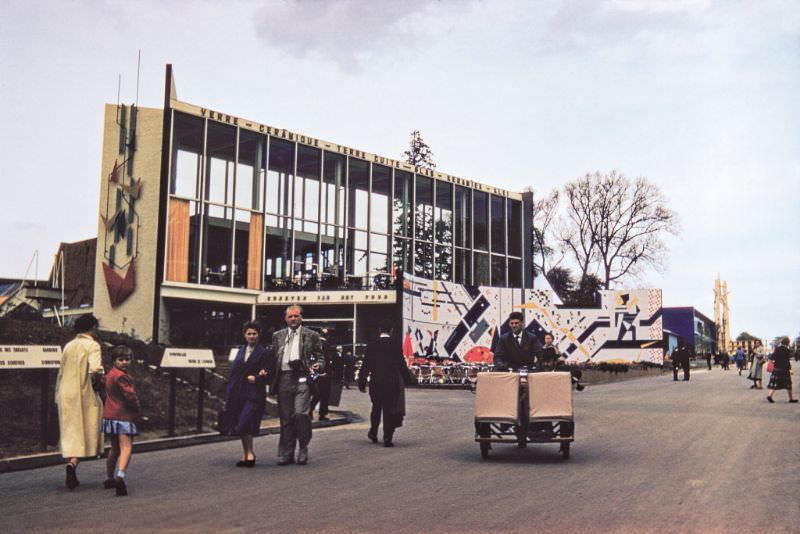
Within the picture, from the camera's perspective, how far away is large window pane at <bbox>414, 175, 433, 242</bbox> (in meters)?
46.7

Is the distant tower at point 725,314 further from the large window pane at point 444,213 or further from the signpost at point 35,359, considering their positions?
the signpost at point 35,359

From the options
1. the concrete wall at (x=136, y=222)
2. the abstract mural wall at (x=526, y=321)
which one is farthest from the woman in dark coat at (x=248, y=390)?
the concrete wall at (x=136, y=222)

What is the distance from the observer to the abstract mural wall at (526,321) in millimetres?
34344

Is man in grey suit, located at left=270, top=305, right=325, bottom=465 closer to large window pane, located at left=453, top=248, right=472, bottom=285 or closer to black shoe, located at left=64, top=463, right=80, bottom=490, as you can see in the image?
black shoe, located at left=64, top=463, right=80, bottom=490

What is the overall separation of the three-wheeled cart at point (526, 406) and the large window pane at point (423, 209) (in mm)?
36088

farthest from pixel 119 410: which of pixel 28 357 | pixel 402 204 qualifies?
pixel 402 204

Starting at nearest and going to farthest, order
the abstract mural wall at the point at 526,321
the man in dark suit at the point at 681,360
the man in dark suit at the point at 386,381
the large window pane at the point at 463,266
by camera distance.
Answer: the man in dark suit at the point at 386,381 → the abstract mural wall at the point at 526,321 → the man in dark suit at the point at 681,360 → the large window pane at the point at 463,266

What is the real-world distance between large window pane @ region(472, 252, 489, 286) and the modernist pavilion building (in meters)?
5.77

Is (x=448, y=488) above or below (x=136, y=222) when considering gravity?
below

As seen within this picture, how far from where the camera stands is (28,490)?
824cm

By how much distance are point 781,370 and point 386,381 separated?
43.9 ft

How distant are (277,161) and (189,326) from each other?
9553 mm

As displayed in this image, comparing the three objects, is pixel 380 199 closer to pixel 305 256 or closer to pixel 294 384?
pixel 305 256

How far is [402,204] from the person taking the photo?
46344mm
